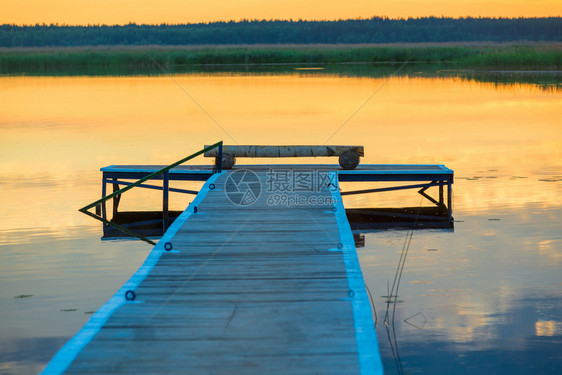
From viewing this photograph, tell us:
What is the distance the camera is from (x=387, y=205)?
13570 millimetres

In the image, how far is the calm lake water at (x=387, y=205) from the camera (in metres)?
7.13

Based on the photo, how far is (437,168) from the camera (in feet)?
44.0

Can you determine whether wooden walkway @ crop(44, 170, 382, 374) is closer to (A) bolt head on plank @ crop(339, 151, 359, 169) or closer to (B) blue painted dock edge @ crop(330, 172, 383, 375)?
(B) blue painted dock edge @ crop(330, 172, 383, 375)

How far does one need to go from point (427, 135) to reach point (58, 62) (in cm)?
6122

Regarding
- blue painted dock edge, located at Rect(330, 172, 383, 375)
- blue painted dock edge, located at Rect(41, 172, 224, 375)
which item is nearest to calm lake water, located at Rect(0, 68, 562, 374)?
blue painted dock edge, located at Rect(330, 172, 383, 375)

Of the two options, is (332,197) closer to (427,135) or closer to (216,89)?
(427,135)

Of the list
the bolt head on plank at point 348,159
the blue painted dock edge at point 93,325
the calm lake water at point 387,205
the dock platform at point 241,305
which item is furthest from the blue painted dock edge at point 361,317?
the bolt head on plank at point 348,159

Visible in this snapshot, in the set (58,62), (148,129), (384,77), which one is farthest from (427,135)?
(58,62)

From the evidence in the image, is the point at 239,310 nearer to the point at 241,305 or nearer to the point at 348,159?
the point at 241,305

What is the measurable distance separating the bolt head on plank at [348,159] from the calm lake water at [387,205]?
836 millimetres

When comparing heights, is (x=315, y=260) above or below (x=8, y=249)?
above

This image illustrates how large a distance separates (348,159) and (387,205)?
3.75ft

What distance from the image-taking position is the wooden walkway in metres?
4.85

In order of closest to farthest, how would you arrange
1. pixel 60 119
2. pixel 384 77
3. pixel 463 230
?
1. pixel 463 230
2. pixel 60 119
3. pixel 384 77
